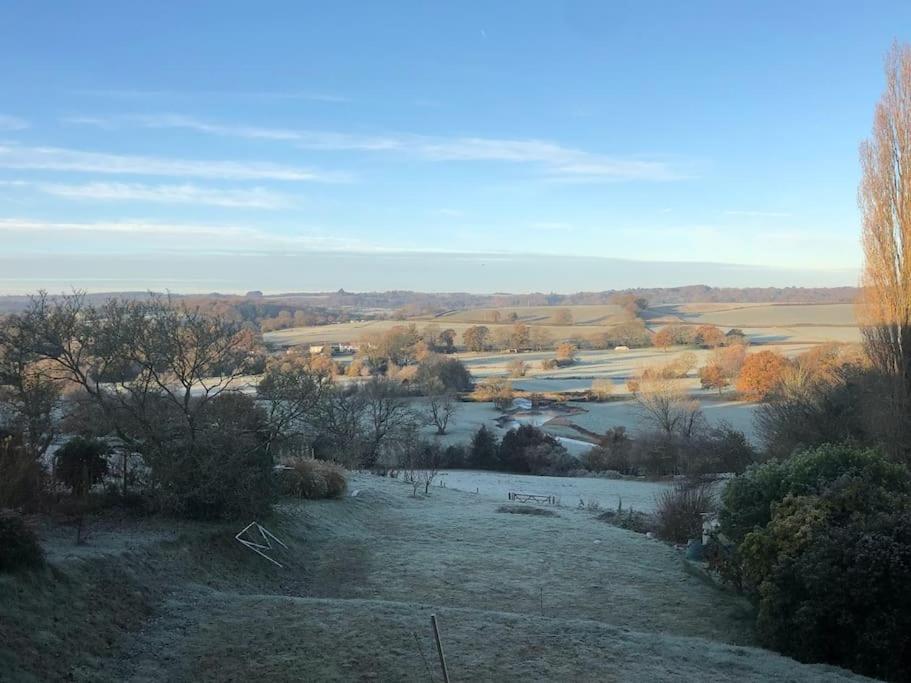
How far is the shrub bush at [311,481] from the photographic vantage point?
15766 mm

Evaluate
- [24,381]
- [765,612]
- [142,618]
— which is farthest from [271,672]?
[24,381]

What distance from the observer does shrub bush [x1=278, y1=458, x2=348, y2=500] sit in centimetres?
1577

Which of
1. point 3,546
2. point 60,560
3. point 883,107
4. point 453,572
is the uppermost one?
point 883,107

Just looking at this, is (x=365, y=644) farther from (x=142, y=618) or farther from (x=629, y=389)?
(x=629, y=389)

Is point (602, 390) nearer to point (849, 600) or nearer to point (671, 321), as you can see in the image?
point (671, 321)

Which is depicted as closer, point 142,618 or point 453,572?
point 142,618

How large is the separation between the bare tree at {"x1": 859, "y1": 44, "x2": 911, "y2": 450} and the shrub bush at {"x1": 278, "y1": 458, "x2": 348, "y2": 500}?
13.4 metres

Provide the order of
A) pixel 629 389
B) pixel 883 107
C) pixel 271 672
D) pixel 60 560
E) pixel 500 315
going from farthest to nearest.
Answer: pixel 500 315 → pixel 629 389 → pixel 883 107 → pixel 60 560 → pixel 271 672

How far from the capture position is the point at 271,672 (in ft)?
20.0

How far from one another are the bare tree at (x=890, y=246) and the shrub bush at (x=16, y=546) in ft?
57.9

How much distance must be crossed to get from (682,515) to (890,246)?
8641 millimetres

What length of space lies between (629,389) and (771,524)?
4953cm

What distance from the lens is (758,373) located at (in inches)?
2010

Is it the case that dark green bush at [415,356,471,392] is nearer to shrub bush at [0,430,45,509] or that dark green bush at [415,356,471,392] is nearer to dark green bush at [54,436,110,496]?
dark green bush at [54,436,110,496]
